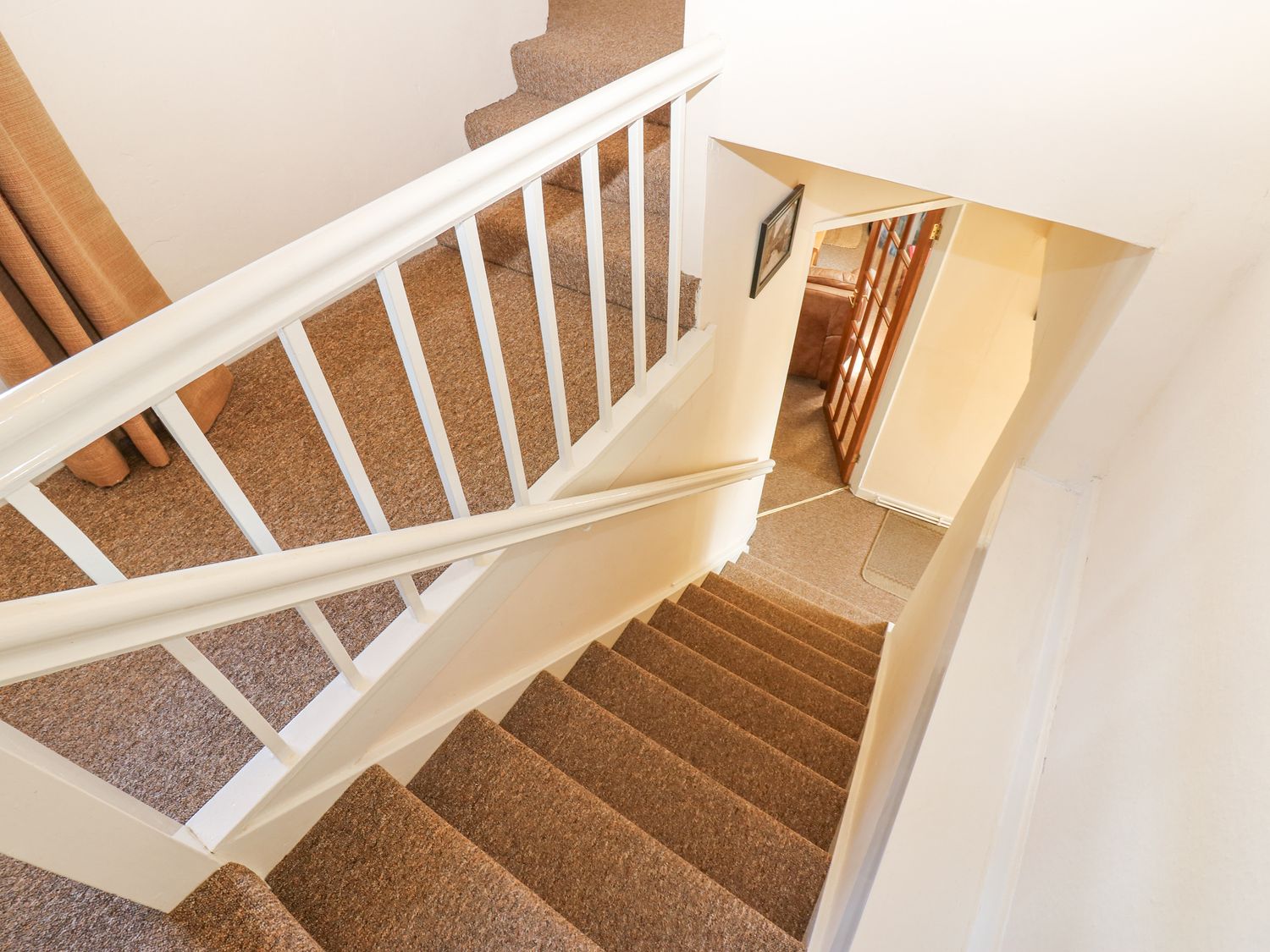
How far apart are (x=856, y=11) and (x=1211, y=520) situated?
115 cm

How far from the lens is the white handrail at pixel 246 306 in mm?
640

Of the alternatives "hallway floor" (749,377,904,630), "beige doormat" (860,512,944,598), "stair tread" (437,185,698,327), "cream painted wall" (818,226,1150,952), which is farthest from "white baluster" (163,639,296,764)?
"beige doormat" (860,512,944,598)

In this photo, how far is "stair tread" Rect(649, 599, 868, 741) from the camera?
2.59 metres

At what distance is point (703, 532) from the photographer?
132 inches

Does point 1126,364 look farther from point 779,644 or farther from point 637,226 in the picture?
point 779,644

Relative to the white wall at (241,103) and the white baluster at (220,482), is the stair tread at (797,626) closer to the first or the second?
the white wall at (241,103)

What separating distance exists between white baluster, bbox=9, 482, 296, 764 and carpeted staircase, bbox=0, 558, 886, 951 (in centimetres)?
38

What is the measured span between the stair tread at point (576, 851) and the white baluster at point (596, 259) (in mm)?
901

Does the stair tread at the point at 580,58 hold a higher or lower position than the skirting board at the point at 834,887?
higher

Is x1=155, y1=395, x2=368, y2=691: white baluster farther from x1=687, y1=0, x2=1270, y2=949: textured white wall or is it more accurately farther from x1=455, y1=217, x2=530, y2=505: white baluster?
x1=687, y1=0, x2=1270, y2=949: textured white wall

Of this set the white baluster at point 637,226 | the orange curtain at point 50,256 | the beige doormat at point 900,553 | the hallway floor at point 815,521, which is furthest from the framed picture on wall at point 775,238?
the beige doormat at point 900,553

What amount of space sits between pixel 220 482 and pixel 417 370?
323 mm

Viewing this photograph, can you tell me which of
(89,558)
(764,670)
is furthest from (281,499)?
(764,670)

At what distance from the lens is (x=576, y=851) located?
5.02 ft
